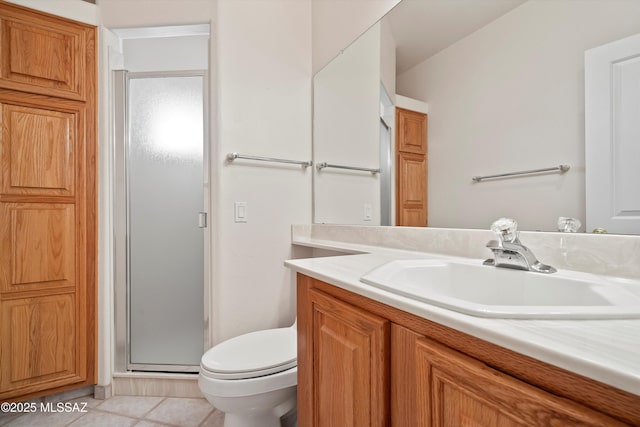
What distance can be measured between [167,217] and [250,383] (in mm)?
1193

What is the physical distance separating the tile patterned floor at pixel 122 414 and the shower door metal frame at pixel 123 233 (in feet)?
0.57

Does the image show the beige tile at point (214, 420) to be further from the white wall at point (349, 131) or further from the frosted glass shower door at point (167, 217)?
the white wall at point (349, 131)

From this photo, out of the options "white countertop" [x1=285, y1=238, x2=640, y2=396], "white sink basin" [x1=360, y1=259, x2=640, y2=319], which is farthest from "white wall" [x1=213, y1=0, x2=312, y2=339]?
"white countertop" [x1=285, y1=238, x2=640, y2=396]

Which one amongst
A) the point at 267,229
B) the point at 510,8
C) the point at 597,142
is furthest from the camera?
the point at 267,229

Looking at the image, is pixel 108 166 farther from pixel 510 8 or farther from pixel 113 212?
pixel 510 8

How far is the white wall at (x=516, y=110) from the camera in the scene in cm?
79

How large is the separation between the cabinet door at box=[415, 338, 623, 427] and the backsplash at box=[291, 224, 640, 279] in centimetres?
54

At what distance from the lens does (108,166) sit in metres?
1.68

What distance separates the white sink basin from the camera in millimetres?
453

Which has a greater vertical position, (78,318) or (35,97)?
(35,97)

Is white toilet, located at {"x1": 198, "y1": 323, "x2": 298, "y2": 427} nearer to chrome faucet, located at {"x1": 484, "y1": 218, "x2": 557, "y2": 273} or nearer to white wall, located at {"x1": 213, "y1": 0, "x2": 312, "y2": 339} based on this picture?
white wall, located at {"x1": 213, "y1": 0, "x2": 312, "y2": 339}

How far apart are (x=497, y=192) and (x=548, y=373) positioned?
2.35ft

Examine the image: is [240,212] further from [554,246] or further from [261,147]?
[554,246]

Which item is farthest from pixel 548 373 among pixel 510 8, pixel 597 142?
pixel 510 8
